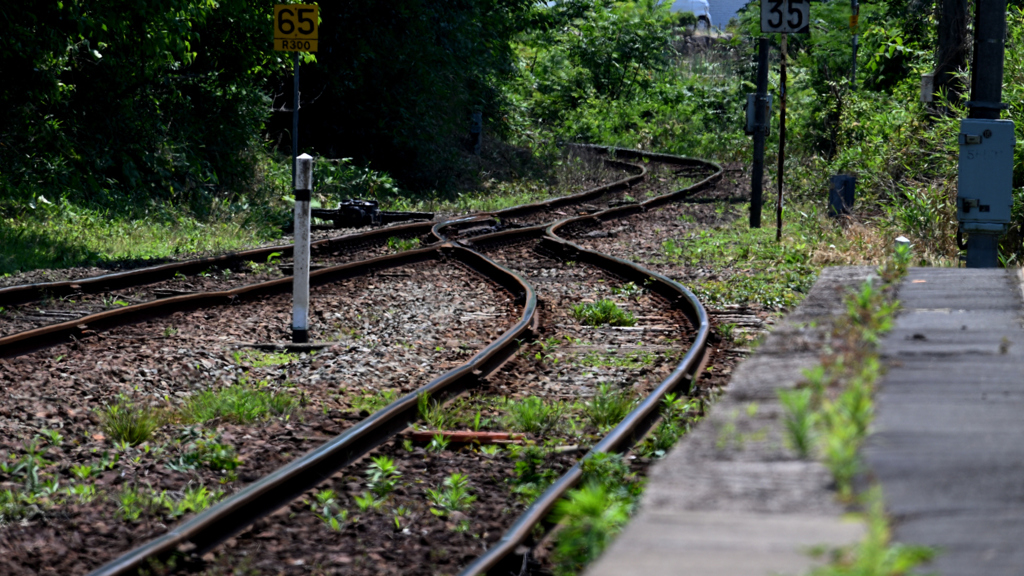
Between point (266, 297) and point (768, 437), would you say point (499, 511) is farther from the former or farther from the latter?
point (266, 297)

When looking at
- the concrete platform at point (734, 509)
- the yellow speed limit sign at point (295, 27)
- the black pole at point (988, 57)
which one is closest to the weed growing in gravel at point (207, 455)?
the concrete platform at point (734, 509)

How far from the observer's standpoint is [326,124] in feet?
71.7

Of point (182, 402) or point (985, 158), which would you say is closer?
point (182, 402)

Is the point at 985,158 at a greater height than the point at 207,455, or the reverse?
the point at 985,158

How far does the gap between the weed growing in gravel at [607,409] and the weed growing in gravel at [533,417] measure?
0.17 metres

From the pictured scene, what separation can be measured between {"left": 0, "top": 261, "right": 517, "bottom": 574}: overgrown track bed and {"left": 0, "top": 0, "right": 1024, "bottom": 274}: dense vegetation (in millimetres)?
3843

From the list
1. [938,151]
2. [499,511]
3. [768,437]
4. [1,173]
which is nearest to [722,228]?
[938,151]

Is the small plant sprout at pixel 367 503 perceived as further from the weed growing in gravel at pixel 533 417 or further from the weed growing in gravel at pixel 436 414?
the weed growing in gravel at pixel 533 417

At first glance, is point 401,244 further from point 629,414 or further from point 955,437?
point 955,437

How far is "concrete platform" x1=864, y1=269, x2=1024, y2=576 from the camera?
1.88 meters

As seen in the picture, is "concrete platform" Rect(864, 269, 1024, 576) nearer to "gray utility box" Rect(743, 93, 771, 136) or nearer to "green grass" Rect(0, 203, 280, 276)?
"green grass" Rect(0, 203, 280, 276)

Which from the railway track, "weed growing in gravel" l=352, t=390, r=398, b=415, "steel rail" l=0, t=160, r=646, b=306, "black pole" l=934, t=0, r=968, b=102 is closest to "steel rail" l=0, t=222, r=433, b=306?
"steel rail" l=0, t=160, r=646, b=306

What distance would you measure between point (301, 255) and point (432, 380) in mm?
2220

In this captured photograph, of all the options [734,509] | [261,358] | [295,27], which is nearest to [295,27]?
[295,27]
